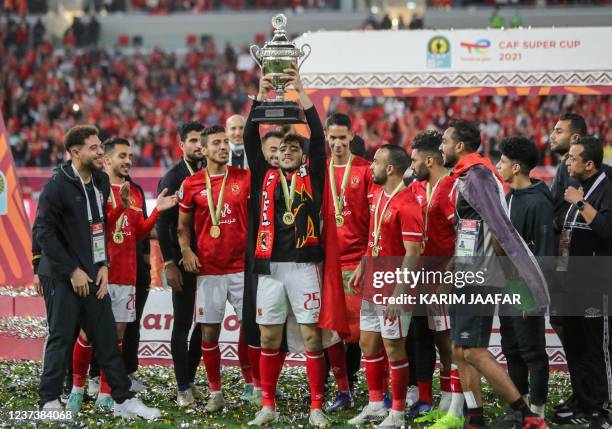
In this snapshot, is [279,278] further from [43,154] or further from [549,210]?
[43,154]

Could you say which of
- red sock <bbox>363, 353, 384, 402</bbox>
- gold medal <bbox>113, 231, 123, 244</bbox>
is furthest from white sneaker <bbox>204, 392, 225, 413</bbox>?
gold medal <bbox>113, 231, 123, 244</bbox>

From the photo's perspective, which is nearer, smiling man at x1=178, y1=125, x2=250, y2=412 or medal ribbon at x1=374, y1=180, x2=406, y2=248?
medal ribbon at x1=374, y1=180, x2=406, y2=248

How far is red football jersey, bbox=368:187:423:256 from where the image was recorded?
6.69m

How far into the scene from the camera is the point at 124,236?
7.71 m

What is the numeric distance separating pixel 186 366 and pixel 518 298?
108 inches

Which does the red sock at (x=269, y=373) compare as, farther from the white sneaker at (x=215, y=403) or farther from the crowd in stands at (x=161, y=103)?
the crowd in stands at (x=161, y=103)

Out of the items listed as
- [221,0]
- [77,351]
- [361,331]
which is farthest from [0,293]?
[221,0]

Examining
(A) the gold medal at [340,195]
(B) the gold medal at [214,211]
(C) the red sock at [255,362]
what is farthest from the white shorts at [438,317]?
(B) the gold medal at [214,211]

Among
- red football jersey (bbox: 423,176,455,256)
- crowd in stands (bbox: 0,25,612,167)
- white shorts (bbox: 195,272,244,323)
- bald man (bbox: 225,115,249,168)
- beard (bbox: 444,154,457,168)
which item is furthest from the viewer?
crowd in stands (bbox: 0,25,612,167)

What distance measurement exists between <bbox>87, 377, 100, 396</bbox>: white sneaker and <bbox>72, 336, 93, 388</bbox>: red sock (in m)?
0.39

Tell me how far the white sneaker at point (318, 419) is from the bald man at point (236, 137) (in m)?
2.69

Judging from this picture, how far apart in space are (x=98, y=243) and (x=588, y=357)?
11.9 ft

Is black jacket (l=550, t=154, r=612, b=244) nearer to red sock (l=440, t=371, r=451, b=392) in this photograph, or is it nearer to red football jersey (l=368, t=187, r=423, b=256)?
red football jersey (l=368, t=187, r=423, b=256)

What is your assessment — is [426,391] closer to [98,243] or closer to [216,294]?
[216,294]
